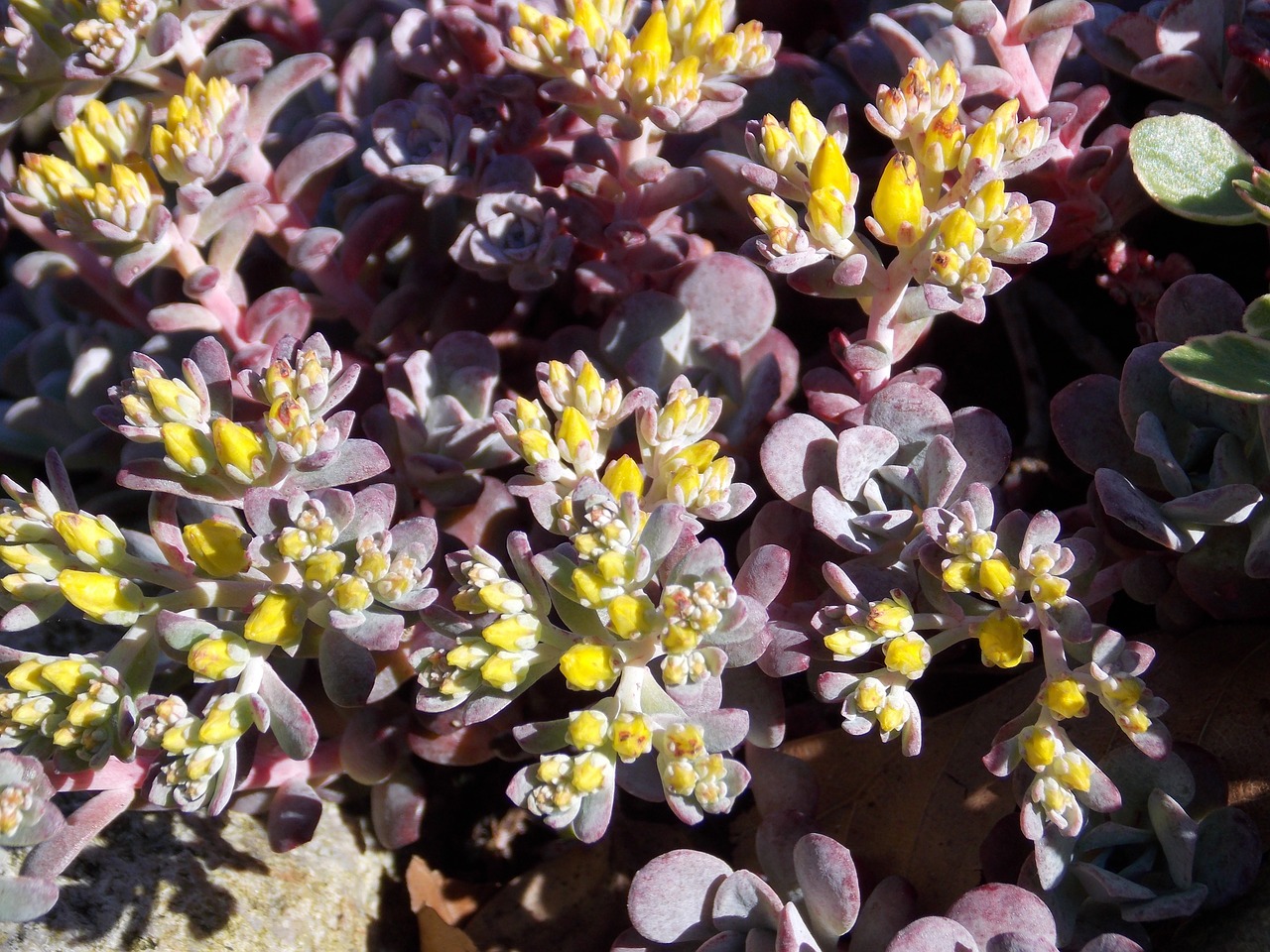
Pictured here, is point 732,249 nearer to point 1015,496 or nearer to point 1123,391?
point 1015,496

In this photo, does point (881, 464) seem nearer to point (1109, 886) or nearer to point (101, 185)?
point (1109, 886)

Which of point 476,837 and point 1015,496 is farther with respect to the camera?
point 476,837

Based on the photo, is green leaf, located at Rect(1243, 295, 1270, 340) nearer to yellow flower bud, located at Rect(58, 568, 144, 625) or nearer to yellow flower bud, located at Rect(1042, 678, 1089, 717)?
yellow flower bud, located at Rect(1042, 678, 1089, 717)

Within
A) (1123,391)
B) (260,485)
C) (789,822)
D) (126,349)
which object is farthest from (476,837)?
(1123,391)

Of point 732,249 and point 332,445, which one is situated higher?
point 332,445

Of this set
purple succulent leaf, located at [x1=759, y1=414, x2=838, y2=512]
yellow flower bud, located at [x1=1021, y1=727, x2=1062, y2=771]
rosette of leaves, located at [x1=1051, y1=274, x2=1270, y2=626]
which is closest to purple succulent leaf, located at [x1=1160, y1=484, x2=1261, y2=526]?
rosette of leaves, located at [x1=1051, y1=274, x2=1270, y2=626]

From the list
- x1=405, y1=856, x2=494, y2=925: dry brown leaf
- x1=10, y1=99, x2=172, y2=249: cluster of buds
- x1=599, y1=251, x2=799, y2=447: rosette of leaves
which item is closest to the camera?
x1=10, y1=99, x2=172, y2=249: cluster of buds

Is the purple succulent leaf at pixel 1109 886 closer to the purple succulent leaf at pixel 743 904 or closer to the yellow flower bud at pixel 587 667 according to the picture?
the purple succulent leaf at pixel 743 904
